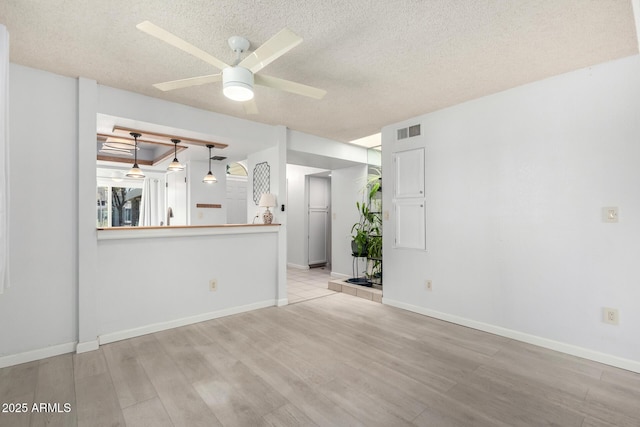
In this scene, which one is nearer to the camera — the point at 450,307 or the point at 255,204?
the point at 450,307

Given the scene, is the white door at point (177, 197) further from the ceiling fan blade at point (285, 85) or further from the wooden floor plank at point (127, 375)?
the ceiling fan blade at point (285, 85)

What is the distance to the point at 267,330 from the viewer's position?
3.12m

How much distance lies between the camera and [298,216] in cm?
704

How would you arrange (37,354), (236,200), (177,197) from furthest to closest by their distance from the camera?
(236,200) → (177,197) → (37,354)

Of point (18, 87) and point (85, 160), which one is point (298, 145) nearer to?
point (85, 160)

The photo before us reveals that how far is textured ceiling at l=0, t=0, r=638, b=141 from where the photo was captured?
178cm

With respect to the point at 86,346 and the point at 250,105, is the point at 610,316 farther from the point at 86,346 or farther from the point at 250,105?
the point at 86,346

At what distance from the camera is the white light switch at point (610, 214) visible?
240 cm

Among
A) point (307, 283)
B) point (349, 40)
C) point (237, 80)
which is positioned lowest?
point (307, 283)

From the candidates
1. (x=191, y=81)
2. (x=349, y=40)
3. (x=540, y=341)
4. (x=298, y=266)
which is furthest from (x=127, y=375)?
(x=298, y=266)

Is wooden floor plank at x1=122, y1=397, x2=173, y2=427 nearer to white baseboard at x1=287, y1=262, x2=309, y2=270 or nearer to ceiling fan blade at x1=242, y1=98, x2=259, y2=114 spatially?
ceiling fan blade at x1=242, y1=98, x2=259, y2=114

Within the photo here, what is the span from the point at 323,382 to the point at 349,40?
7.93 ft

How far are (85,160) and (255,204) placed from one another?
2.28 m

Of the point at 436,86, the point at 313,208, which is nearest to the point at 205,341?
the point at 436,86
